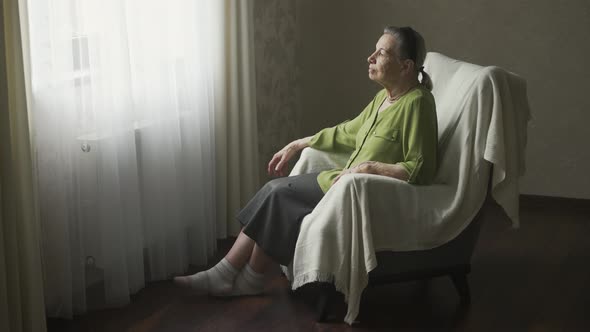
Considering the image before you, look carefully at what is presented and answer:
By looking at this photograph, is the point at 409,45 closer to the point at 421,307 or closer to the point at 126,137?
the point at 421,307

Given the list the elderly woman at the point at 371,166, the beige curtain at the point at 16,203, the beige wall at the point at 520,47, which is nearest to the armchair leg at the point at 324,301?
the elderly woman at the point at 371,166

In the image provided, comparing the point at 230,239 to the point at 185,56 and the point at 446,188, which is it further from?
the point at 446,188

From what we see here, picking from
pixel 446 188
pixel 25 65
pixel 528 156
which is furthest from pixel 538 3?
pixel 25 65

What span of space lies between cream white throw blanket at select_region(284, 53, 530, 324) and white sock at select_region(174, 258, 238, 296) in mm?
377

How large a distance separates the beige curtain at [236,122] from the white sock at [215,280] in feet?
2.21

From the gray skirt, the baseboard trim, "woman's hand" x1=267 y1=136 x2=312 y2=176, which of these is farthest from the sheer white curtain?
the baseboard trim

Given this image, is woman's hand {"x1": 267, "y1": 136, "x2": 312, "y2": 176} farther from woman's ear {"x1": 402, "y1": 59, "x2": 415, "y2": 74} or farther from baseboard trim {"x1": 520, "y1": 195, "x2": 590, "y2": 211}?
baseboard trim {"x1": 520, "y1": 195, "x2": 590, "y2": 211}

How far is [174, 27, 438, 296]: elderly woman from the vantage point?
2.97 metres

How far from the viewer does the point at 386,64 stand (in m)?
3.04

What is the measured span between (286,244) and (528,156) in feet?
6.59

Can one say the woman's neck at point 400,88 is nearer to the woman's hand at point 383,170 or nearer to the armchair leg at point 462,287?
the woman's hand at point 383,170

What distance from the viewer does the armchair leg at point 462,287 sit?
125 inches

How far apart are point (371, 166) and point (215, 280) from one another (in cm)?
76

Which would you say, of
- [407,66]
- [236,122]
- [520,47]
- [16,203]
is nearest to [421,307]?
[407,66]
